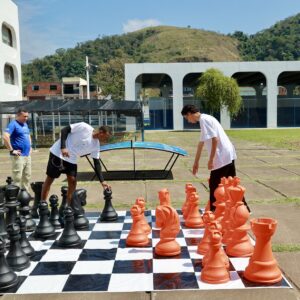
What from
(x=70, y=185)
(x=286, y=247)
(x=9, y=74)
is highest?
(x=9, y=74)

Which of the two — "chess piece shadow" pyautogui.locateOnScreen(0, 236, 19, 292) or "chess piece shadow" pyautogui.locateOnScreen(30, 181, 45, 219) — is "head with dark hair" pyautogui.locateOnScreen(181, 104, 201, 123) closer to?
"chess piece shadow" pyautogui.locateOnScreen(30, 181, 45, 219)

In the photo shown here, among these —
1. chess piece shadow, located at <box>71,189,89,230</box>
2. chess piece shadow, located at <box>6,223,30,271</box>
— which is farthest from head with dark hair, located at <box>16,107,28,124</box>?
chess piece shadow, located at <box>6,223,30,271</box>

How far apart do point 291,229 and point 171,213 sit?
1.85 m

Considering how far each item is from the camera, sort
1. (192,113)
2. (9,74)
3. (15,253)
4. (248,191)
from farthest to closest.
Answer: (9,74) → (248,191) → (192,113) → (15,253)

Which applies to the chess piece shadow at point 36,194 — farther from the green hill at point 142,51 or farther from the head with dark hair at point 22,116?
the green hill at point 142,51

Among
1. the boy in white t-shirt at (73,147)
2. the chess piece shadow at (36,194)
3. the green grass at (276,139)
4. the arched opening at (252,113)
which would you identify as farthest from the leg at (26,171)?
the arched opening at (252,113)

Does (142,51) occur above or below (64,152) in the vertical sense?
above

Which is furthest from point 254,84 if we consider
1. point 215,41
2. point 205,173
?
point 215,41

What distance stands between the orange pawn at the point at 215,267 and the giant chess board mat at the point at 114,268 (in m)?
0.05

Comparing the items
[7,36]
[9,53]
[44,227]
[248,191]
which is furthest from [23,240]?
[7,36]

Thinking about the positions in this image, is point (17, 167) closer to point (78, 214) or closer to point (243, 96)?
point (78, 214)

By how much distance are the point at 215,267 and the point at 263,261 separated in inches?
16.1

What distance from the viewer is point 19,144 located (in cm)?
674

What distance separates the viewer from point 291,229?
16.5ft
